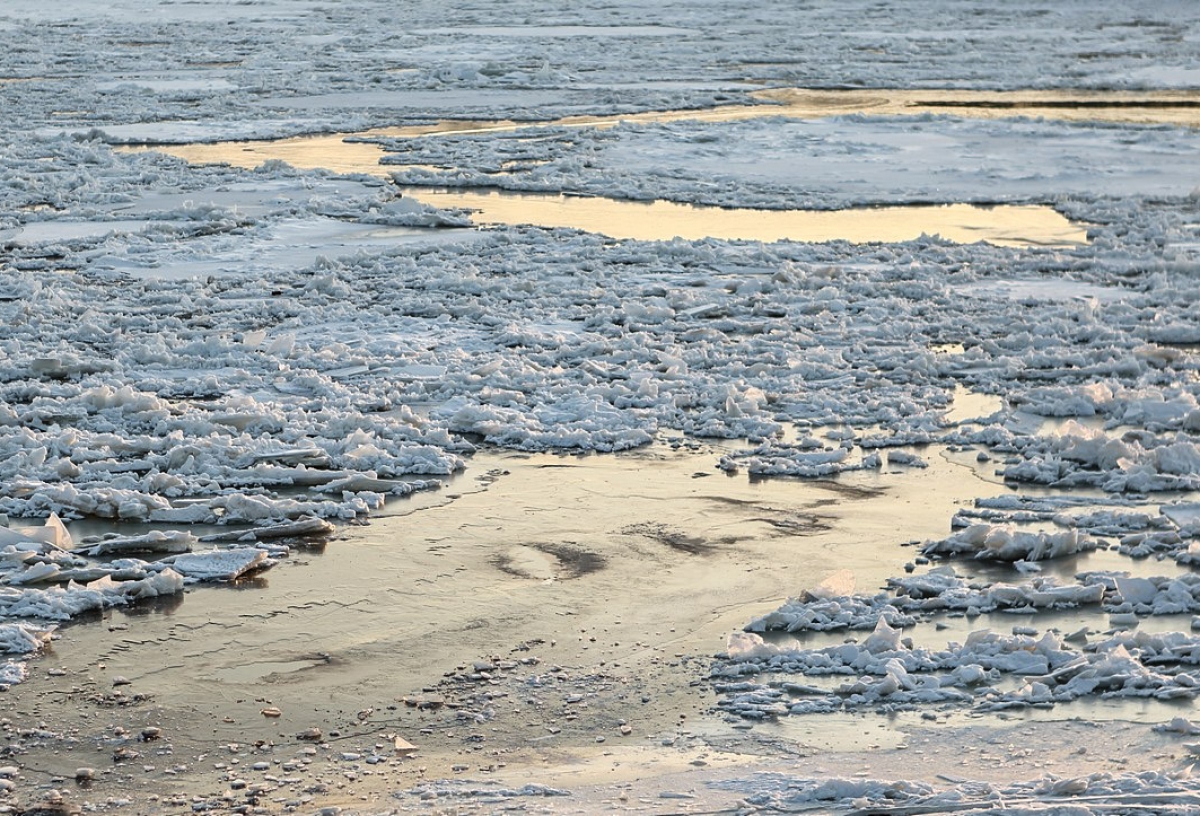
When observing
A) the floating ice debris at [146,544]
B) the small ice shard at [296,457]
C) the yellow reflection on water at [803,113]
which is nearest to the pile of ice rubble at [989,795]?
the floating ice debris at [146,544]

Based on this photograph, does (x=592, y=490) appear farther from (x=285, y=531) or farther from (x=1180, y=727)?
(x=1180, y=727)

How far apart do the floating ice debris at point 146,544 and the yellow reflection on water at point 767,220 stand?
20.4 feet

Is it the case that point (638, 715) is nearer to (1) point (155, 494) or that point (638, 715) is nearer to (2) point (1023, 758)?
(2) point (1023, 758)

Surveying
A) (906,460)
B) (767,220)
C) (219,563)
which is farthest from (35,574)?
(767,220)

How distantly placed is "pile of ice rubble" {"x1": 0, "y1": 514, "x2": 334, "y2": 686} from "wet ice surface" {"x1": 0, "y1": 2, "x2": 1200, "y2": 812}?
0.07ft

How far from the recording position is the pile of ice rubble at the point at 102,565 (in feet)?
19.1

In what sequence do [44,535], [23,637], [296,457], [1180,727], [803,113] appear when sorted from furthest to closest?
[803,113] < [296,457] < [44,535] < [23,637] < [1180,727]

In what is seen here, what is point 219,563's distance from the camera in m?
6.25

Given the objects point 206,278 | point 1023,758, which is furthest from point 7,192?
point 1023,758

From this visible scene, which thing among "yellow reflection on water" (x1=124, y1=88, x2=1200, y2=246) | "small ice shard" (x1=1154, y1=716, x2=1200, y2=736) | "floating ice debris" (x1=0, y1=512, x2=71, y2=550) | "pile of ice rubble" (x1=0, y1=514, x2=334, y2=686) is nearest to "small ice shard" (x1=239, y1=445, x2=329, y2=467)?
"pile of ice rubble" (x1=0, y1=514, x2=334, y2=686)

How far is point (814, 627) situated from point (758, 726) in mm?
800

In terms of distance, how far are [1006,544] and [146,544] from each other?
308cm

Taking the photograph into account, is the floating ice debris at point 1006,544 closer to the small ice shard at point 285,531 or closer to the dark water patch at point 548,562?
the dark water patch at point 548,562

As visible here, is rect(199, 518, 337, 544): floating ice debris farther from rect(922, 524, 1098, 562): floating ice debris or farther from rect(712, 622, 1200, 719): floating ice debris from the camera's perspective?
rect(922, 524, 1098, 562): floating ice debris
